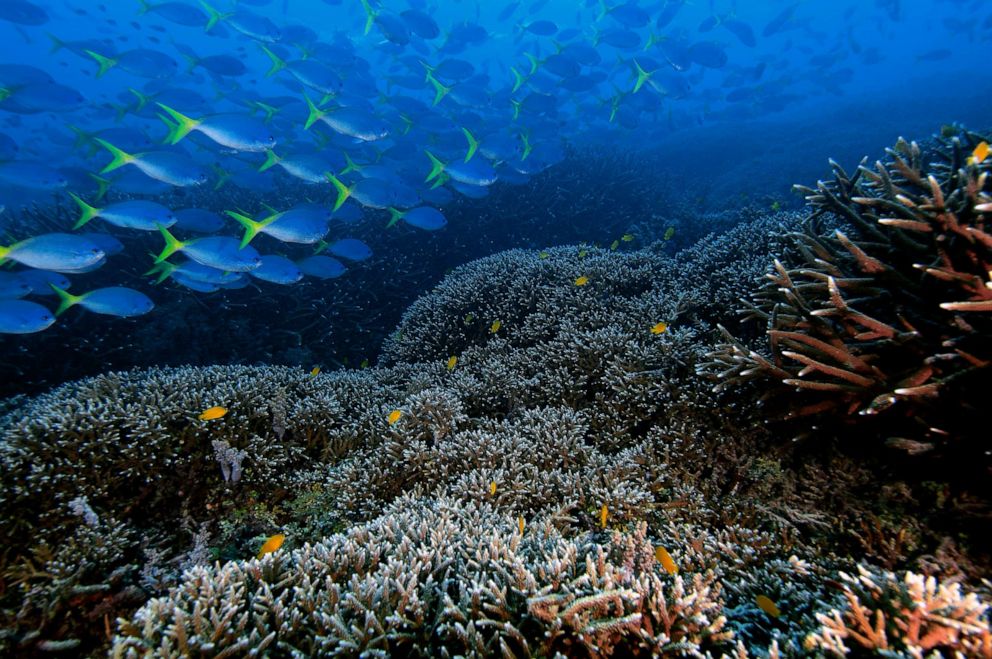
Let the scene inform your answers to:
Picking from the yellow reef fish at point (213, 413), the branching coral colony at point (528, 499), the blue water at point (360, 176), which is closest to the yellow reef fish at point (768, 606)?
the branching coral colony at point (528, 499)

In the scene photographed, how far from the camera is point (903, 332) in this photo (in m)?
2.46

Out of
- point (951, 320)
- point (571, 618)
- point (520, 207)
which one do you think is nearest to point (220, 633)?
point (571, 618)

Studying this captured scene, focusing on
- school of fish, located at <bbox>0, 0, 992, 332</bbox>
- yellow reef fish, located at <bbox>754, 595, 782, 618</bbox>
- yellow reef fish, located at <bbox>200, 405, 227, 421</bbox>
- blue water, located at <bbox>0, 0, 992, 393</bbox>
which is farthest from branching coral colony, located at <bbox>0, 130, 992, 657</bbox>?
blue water, located at <bbox>0, 0, 992, 393</bbox>

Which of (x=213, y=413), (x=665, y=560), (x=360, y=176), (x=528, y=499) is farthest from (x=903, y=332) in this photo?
(x=360, y=176)

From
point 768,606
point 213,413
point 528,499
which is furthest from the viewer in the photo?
point 213,413

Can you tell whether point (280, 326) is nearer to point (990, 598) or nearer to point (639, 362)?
point (639, 362)

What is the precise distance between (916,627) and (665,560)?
0.92 metres

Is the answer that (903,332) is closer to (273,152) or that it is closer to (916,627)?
(916,627)

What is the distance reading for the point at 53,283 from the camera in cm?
605

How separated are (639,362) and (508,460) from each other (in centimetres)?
163

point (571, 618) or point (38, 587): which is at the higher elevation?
point (571, 618)

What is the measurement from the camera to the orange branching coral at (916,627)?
1.43m

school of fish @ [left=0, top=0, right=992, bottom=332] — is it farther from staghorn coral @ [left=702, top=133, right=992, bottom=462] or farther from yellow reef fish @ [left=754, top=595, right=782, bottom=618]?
yellow reef fish @ [left=754, top=595, right=782, bottom=618]

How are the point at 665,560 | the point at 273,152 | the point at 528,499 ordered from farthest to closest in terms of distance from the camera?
the point at 273,152 → the point at 528,499 → the point at 665,560
